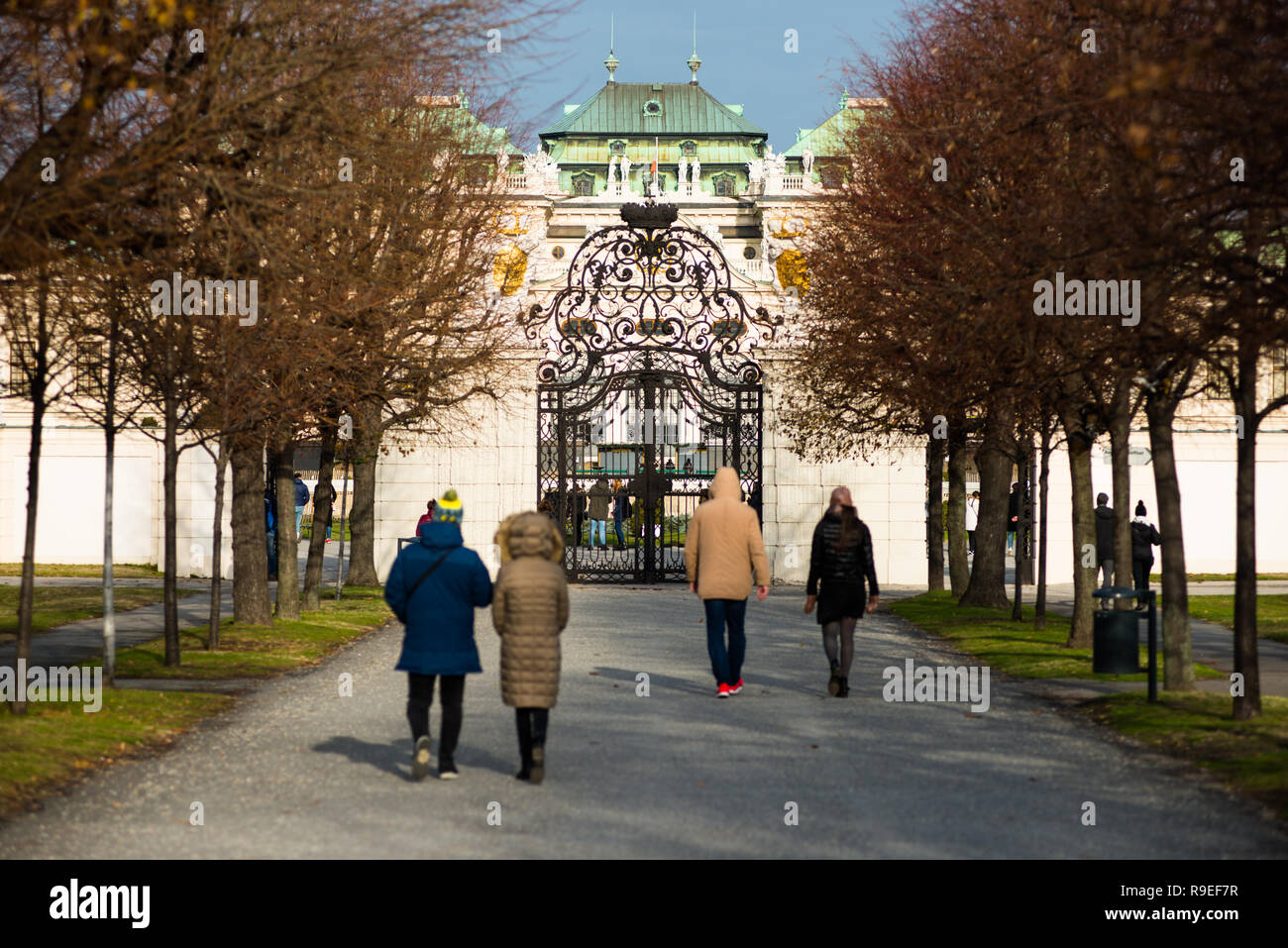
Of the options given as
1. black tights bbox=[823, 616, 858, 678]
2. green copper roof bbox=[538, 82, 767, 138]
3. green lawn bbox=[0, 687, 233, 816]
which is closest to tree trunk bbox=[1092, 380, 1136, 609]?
black tights bbox=[823, 616, 858, 678]

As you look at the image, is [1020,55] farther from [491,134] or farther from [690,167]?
[690,167]

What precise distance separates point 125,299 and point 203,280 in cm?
87

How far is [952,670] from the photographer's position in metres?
15.8

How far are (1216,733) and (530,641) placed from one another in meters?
5.27

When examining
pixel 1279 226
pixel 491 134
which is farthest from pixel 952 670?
pixel 491 134

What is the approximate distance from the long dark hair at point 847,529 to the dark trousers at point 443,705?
16.3 ft

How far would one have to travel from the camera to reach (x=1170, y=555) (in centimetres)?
1325

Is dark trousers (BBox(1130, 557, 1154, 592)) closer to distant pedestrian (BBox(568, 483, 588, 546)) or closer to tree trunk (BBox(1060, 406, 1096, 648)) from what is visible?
tree trunk (BBox(1060, 406, 1096, 648))

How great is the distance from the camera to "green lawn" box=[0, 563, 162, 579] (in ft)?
107

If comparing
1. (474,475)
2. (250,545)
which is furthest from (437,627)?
(474,475)

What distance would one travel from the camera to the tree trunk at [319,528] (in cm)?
2278

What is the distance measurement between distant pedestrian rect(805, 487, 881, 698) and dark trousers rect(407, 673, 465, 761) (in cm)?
479

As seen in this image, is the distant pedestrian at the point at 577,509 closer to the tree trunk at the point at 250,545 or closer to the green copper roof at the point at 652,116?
the tree trunk at the point at 250,545

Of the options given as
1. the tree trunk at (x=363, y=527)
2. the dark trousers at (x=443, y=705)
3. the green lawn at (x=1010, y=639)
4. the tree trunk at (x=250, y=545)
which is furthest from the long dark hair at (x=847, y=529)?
the tree trunk at (x=363, y=527)
